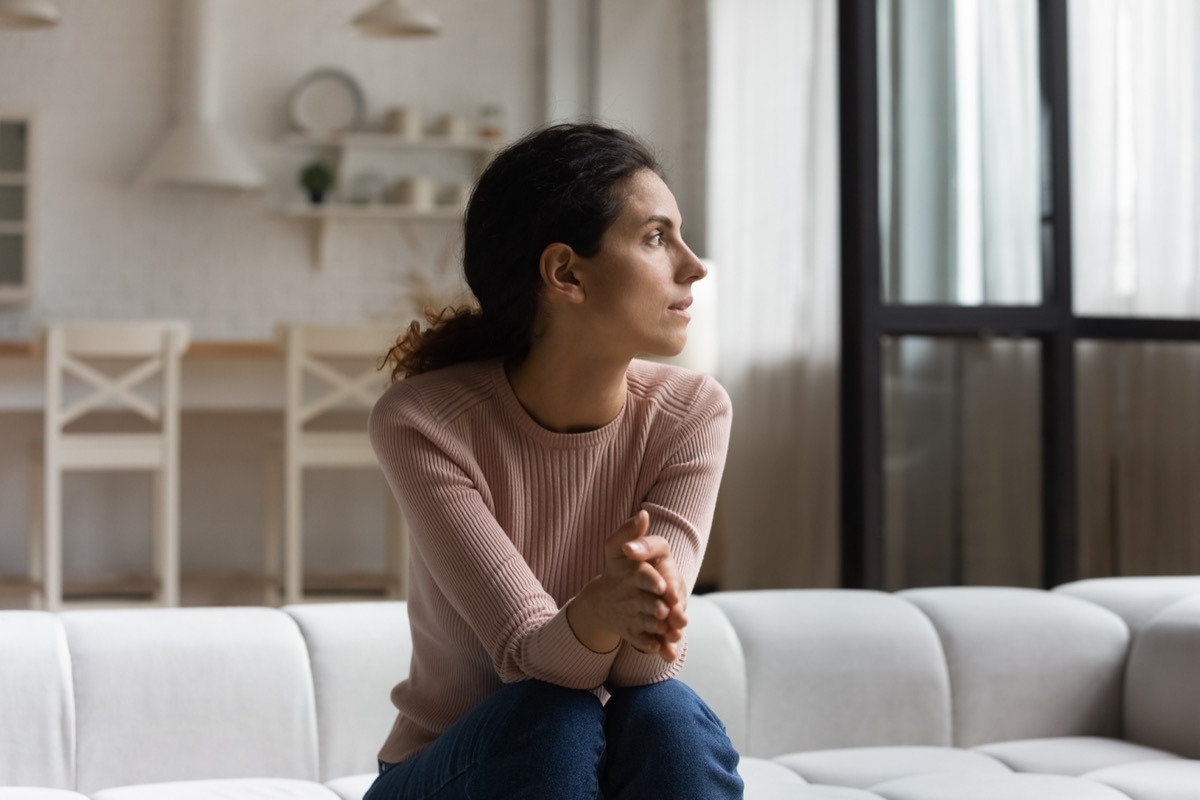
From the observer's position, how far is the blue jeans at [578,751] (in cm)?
125

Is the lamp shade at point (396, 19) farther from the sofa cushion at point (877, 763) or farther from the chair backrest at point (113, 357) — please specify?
the sofa cushion at point (877, 763)

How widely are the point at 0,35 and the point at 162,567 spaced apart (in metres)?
2.52

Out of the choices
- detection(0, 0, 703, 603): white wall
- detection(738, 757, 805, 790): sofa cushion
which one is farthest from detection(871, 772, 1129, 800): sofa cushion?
detection(0, 0, 703, 603): white wall

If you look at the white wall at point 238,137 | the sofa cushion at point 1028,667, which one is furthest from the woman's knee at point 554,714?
the white wall at point 238,137

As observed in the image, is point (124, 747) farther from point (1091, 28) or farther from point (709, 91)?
point (709, 91)

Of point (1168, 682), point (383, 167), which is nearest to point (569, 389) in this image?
point (1168, 682)

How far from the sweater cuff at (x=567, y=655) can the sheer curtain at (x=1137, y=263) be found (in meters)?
2.52

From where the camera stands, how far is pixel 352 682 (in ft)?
6.12

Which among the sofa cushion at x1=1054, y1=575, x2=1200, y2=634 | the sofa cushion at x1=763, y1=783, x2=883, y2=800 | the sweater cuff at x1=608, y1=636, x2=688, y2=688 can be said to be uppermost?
the sweater cuff at x1=608, y1=636, x2=688, y2=688

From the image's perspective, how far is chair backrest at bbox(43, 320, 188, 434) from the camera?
4.12 metres

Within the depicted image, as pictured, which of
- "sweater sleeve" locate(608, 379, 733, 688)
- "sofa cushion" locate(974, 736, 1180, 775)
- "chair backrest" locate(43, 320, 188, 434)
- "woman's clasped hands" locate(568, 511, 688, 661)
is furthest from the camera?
"chair backrest" locate(43, 320, 188, 434)

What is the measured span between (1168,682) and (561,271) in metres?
1.17

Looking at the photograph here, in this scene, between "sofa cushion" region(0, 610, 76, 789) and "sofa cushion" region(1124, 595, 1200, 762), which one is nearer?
"sofa cushion" region(0, 610, 76, 789)

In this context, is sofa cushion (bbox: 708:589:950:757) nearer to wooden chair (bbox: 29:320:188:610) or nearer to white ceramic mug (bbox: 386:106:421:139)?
wooden chair (bbox: 29:320:188:610)
